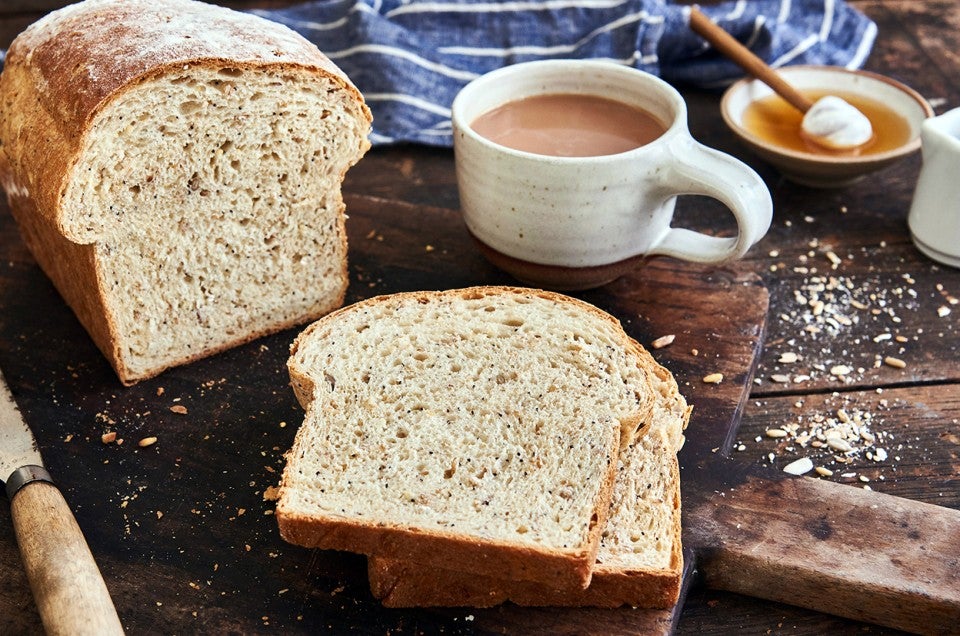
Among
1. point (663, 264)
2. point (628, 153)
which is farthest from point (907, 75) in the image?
point (628, 153)

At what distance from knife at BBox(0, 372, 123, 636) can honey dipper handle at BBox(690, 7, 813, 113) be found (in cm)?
245

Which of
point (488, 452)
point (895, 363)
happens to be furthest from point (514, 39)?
point (488, 452)

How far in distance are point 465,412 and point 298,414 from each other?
0.48 m

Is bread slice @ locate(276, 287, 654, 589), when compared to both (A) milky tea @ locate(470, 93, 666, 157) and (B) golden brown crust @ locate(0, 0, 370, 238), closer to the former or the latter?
(A) milky tea @ locate(470, 93, 666, 157)

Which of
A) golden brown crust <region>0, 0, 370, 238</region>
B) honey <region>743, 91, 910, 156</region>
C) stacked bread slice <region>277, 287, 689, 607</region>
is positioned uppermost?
golden brown crust <region>0, 0, 370, 238</region>

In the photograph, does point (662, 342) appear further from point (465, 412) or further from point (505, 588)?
point (505, 588)

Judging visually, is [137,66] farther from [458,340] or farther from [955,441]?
[955,441]

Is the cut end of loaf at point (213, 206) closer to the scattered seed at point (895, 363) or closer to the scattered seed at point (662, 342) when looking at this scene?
the scattered seed at point (662, 342)

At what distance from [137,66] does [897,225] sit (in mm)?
2223

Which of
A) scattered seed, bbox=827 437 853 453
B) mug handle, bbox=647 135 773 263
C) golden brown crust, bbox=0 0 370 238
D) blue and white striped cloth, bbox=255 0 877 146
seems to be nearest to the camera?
golden brown crust, bbox=0 0 370 238

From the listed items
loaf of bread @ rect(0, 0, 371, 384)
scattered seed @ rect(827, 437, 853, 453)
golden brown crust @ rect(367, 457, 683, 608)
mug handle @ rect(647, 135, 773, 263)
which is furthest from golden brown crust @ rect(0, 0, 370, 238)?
scattered seed @ rect(827, 437, 853, 453)

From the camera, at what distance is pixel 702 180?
2.29 metres

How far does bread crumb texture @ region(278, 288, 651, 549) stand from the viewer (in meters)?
1.78

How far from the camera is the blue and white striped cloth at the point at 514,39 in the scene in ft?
10.8
